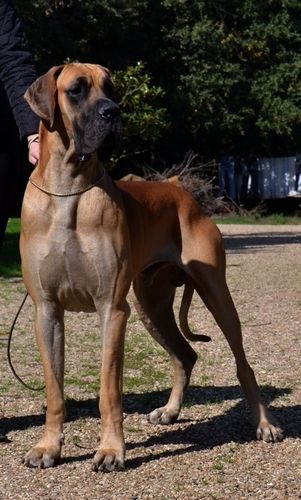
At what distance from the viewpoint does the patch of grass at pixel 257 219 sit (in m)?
29.6

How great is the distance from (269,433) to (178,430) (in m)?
0.51

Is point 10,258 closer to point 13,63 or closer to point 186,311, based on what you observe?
point 186,311

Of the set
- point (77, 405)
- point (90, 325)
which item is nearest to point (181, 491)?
point (77, 405)

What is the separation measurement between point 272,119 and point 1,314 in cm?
2234

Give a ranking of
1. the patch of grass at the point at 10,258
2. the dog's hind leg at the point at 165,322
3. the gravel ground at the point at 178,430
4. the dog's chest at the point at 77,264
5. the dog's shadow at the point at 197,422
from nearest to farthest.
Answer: the gravel ground at the point at 178,430, the dog's chest at the point at 77,264, the dog's shadow at the point at 197,422, the dog's hind leg at the point at 165,322, the patch of grass at the point at 10,258

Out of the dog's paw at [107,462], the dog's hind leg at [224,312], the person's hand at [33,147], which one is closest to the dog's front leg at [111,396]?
the dog's paw at [107,462]

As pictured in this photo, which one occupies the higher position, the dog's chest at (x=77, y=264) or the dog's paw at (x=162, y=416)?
the dog's chest at (x=77, y=264)

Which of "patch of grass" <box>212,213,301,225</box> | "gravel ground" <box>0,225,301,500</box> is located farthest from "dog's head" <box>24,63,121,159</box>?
"patch of grass" <box>212,213,301,225</box>

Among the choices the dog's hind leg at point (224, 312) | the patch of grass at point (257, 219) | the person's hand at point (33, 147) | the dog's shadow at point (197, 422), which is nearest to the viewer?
the person's hand at point (33, 147)

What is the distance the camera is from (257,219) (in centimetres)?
3136

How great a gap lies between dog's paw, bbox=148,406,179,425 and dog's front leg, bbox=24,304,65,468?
35.6 inches

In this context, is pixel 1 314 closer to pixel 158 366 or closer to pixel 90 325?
pixel 90 325

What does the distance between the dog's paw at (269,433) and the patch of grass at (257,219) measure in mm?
23336

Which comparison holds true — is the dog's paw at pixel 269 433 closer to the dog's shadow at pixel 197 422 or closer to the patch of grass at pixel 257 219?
the dog's shadow at pixel 197 422
